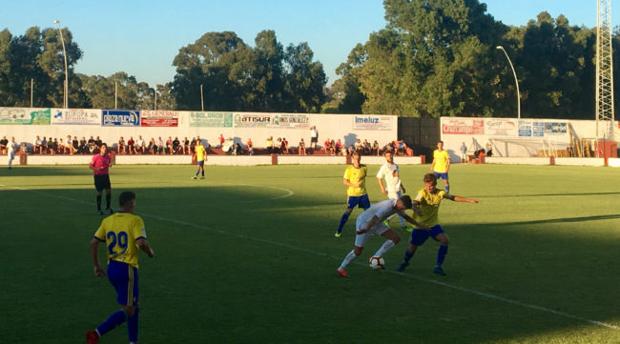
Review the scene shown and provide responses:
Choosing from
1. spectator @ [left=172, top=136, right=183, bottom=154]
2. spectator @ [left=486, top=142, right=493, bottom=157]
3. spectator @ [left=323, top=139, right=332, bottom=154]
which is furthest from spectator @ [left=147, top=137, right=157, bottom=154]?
spectator @ [left=486, top=142, right=493, bottom=157]

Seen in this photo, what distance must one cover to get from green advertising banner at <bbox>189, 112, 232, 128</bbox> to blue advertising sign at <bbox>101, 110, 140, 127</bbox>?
13.2ft

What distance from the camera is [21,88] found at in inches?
3959

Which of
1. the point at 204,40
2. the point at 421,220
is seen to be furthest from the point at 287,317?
the point at 204,40

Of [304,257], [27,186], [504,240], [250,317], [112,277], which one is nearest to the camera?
[112,277]

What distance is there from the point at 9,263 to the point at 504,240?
928 centimetres

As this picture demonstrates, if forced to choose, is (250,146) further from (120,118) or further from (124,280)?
(124,280)

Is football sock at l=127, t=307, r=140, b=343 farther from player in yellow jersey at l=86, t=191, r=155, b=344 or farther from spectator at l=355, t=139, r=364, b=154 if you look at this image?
spectator at l=355, t=139, r=364, b=154

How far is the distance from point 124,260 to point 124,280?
0.19 meters

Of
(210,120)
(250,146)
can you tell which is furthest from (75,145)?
(250,146)

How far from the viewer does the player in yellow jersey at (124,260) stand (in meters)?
7.70

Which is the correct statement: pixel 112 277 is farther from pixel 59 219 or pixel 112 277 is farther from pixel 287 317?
pixel 59 219

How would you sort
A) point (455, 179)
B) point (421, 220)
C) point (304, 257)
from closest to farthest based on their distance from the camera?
point (421, 220), point (304, 257), point (455, 179)

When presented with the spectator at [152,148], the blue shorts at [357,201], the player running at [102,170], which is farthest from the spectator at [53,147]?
the blue shorts at [357,201]

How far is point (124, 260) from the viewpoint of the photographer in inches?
308
